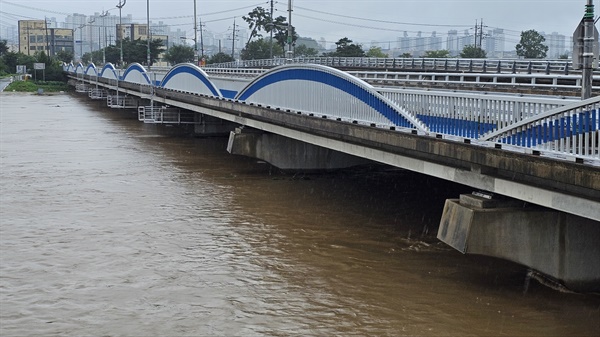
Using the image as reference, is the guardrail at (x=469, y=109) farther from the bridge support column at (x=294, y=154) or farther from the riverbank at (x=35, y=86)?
the riverbank at (x=35, y=86)

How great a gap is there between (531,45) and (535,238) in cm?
6476

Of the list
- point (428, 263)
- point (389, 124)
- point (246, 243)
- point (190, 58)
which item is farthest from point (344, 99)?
point (190, 58)

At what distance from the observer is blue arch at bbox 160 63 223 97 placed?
31.0m

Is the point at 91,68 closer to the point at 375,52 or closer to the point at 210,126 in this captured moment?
the point at 210,126

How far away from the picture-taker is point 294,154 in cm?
2544

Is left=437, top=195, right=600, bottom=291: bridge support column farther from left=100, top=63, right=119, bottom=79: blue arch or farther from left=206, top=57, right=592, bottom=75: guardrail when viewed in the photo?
left=100, top=63, right=119, bottom=79: blue arch

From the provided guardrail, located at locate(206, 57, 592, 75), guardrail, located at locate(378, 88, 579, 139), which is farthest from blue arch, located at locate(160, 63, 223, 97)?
guardrail, located at locate(378, 88, 579, 139)

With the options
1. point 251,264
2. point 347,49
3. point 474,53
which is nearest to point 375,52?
point 347,49

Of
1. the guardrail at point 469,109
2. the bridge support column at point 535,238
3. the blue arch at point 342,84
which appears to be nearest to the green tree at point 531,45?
the blue arch at point 342,84

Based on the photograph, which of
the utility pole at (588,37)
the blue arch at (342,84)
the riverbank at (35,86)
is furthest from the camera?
the riverbank at (35,86)

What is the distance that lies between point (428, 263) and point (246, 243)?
393cm

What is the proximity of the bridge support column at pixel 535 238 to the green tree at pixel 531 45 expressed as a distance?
6385 centimetres

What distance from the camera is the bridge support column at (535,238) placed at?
11.7 m

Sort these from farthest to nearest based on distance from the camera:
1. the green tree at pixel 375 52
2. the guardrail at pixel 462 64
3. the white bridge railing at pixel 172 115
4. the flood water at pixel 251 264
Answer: the green tree at pixel 375 52 < the white bridge railing at pixel 172 115 < the guardrail at pixel 462 64 < the flood water at pixel 251 264
